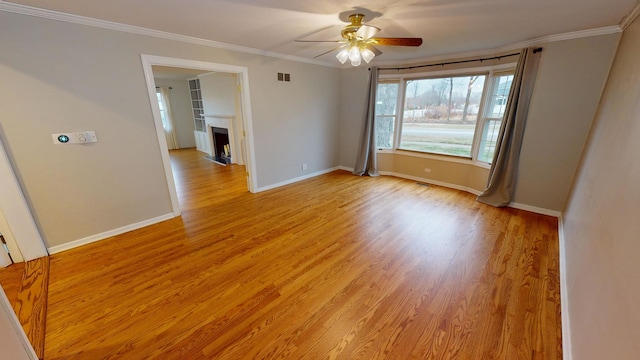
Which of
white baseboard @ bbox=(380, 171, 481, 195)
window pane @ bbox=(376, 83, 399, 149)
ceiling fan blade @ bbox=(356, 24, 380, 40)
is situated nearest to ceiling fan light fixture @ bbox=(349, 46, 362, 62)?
ceiling fan blade @ bbox=(356, 24, 380, 40)

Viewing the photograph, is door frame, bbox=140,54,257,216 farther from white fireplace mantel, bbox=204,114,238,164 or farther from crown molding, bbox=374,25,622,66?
crown molding, bbox=374,25,622,66

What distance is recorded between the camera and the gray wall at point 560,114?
2635 millimetres

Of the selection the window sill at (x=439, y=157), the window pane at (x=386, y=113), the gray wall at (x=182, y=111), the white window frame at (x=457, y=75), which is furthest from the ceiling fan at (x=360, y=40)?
the gray wall at (x=182, y=111)

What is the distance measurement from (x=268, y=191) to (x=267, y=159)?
56cm

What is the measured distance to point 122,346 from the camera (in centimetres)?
148

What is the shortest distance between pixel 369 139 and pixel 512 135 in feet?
7.46

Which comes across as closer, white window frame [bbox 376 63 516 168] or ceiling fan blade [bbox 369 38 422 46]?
ceiling fan blade [bbox 369 38 422 46]

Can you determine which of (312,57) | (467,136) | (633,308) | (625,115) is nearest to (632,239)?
(633,308)

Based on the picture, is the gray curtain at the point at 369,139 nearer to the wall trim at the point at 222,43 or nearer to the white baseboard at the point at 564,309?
the wall trim at the point at 222,43

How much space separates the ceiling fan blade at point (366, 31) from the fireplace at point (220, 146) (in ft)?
16.1

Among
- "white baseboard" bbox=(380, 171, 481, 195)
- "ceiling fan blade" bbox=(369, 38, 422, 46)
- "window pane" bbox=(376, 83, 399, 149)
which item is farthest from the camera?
"window pane" bbox=(376, 83, 399, 149)

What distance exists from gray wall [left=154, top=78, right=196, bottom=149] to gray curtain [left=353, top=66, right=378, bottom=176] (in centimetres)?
640

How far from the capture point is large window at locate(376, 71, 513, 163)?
3.67 meters

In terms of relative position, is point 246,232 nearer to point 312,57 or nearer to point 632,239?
point 632,239
